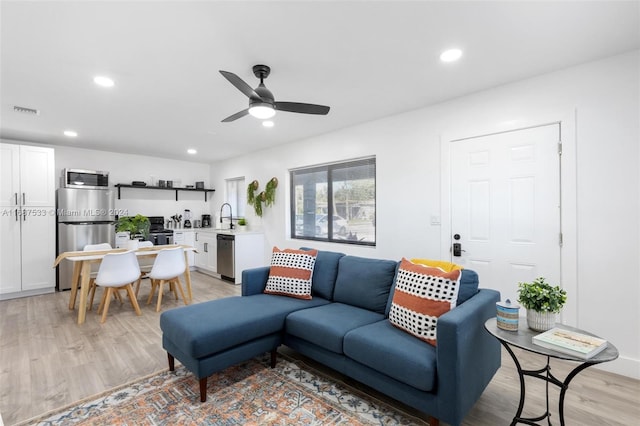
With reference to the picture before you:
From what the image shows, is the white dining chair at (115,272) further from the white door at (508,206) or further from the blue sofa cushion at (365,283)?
the white door at (508,206)

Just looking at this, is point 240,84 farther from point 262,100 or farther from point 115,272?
point 115,272

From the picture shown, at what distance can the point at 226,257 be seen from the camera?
5512 millimetres

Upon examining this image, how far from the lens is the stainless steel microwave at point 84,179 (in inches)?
200

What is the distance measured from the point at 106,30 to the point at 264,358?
2736mm

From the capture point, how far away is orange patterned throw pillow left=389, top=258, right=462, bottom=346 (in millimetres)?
1851

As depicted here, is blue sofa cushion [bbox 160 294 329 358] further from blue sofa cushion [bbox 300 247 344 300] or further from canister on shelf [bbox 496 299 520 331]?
canister on shelf [bbox 496 299 520 331]

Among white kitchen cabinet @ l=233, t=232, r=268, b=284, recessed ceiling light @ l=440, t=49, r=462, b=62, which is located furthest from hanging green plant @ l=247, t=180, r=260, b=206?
recessed ceiling light @ l=440, t=49, r=462, b=62

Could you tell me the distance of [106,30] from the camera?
6.67ft

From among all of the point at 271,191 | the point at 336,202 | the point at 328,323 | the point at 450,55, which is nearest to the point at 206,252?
the point at 271,191

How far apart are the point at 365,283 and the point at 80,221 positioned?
517 centimetres

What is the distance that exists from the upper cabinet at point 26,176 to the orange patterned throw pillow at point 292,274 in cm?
429

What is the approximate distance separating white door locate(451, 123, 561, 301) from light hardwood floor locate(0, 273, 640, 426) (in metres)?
0.81

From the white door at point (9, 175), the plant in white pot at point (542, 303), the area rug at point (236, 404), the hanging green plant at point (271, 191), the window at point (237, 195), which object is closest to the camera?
the plant in white pot at point (542, 303)

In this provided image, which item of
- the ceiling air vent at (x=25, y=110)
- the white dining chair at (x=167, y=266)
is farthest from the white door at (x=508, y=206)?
the ceiling air vent at (x=25, y=110)
